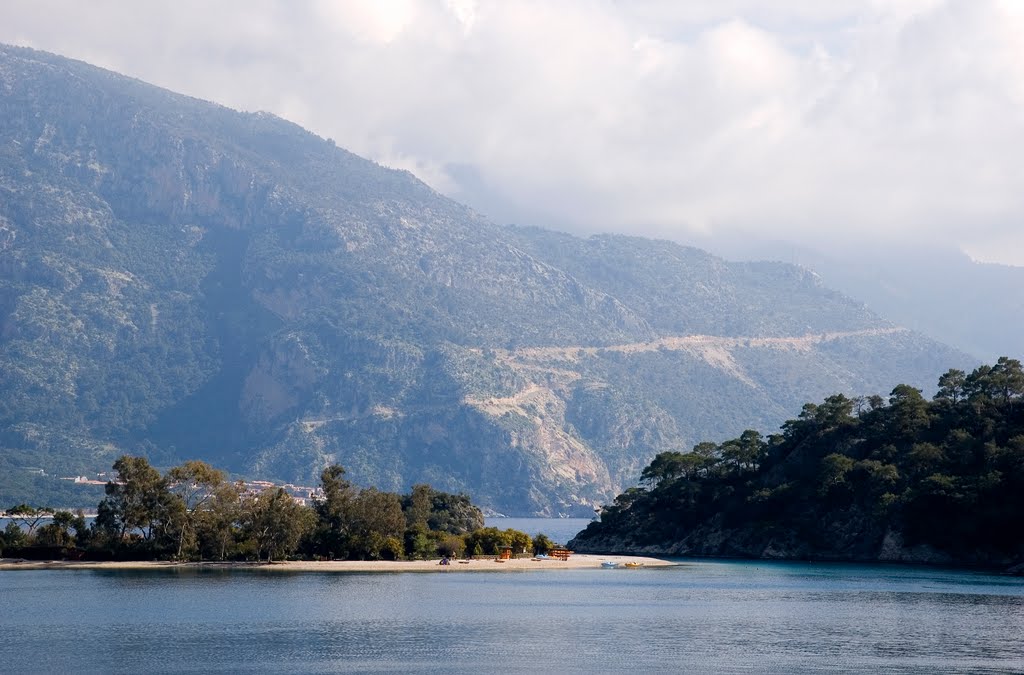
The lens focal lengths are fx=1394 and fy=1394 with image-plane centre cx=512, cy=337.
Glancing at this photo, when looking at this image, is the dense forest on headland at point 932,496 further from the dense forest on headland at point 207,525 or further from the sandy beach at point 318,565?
the dense forest on headland at point 207,525

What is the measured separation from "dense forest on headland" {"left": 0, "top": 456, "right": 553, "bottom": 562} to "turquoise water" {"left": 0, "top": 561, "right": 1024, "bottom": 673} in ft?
43.0

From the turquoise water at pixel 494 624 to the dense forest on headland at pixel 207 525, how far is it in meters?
13.1

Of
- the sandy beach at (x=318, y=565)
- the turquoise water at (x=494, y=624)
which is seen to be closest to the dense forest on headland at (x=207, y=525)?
the sandy beach at (x=318, y=565)

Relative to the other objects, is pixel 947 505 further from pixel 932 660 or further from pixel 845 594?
pixel 932 660

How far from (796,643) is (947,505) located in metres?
92.3

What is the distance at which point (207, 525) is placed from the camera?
152 meters

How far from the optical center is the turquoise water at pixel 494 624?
7894 centimetres

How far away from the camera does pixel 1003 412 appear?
190m

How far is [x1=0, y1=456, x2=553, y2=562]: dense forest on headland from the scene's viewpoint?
498 ft

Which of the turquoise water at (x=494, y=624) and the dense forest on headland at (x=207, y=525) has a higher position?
the dense forest on headland at (x=207, y=525)

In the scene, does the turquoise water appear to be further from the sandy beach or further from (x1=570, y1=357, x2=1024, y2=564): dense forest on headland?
(x1=570, y1=357, x2=1024, y2=564): dense forest on headland

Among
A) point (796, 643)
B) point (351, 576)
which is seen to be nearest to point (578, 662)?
point (796, 643)

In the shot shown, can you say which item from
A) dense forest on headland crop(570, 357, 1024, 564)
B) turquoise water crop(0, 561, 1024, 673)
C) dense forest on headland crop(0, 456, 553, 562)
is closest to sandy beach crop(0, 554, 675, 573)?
dense forest on headland crop(0, 456, 553, 562)

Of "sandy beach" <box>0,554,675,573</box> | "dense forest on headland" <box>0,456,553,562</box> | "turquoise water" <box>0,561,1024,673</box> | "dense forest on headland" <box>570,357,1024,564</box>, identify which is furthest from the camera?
"dense forest on headland" <box>570,357,1024,564</box>
